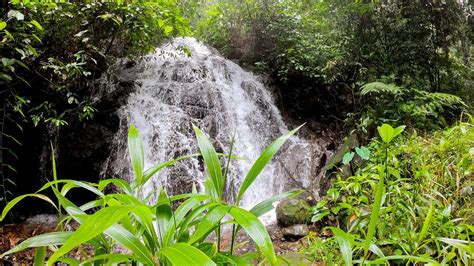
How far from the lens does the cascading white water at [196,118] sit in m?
5.16

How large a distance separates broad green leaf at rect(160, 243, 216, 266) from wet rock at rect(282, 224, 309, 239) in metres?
3.10

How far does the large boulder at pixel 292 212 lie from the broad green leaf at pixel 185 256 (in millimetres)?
3265

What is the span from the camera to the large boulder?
12.3 feet

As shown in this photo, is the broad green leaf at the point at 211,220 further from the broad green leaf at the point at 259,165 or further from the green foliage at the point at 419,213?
the green foliage at the point at 419,213

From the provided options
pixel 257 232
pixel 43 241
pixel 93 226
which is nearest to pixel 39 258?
pixel 43 241

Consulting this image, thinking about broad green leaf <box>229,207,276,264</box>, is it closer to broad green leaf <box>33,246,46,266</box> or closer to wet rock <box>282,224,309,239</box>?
broad green leaf <box>33,246,46,266</box>

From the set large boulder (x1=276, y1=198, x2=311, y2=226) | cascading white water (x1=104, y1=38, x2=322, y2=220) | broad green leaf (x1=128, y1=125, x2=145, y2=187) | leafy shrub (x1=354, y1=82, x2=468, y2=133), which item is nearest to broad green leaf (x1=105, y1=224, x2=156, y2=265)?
broad green leaf (x1=128, y1=125, x2=145, y2=187)

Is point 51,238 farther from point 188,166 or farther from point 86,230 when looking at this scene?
point 188,166

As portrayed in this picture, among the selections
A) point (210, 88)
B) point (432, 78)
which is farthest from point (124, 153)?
point (432, 78)

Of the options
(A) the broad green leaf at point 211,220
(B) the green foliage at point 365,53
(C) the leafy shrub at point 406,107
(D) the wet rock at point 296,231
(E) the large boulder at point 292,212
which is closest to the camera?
(A) the broad green leaf at point 211,220

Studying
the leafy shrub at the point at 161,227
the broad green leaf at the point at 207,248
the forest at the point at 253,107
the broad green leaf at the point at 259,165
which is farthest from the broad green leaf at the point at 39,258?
the forest at the point at 253,107

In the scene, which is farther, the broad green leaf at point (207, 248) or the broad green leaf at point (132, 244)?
the broad green leaf at point (207, 248)

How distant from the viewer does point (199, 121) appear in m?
5.80

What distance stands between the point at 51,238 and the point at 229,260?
1.72ft
